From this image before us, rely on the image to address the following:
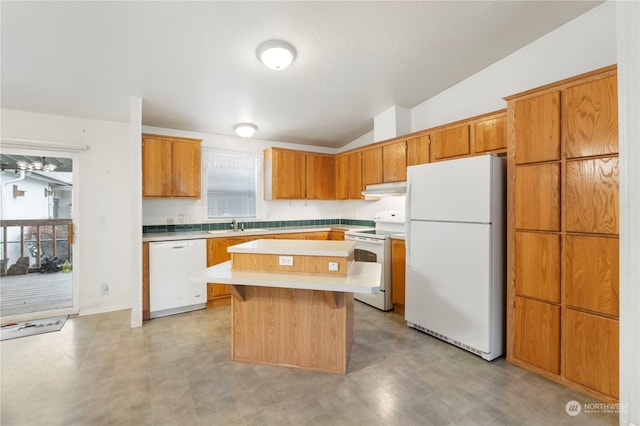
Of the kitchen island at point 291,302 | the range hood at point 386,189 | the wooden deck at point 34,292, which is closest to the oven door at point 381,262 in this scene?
the range hood at point 386,189

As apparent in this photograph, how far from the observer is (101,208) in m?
3.80

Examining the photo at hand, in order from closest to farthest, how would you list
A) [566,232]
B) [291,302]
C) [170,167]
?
1. [566,232]
2. [291,302]
3. [170,167]

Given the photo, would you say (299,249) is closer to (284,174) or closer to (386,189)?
(386,189)

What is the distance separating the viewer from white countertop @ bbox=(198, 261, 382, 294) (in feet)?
6.59

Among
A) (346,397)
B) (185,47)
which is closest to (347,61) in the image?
(185,47)

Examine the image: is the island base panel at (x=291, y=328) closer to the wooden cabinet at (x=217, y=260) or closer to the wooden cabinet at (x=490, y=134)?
the wooden cabinet at (x=217, y=260)

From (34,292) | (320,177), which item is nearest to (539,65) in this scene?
(320,177)

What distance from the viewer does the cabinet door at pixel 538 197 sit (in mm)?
2266

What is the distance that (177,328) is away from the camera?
10.8ft

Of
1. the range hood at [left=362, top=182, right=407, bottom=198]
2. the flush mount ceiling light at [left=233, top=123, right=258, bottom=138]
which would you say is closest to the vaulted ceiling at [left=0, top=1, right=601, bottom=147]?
the flush mount ceiling light at [left=233, top=123, right=258, bottom=138]

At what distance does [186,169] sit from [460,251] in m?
3.51

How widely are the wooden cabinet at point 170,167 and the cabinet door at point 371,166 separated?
2.46 meters

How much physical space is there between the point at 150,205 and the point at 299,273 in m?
2.87

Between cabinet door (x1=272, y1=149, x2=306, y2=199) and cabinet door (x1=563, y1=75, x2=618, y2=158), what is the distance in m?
3.54
